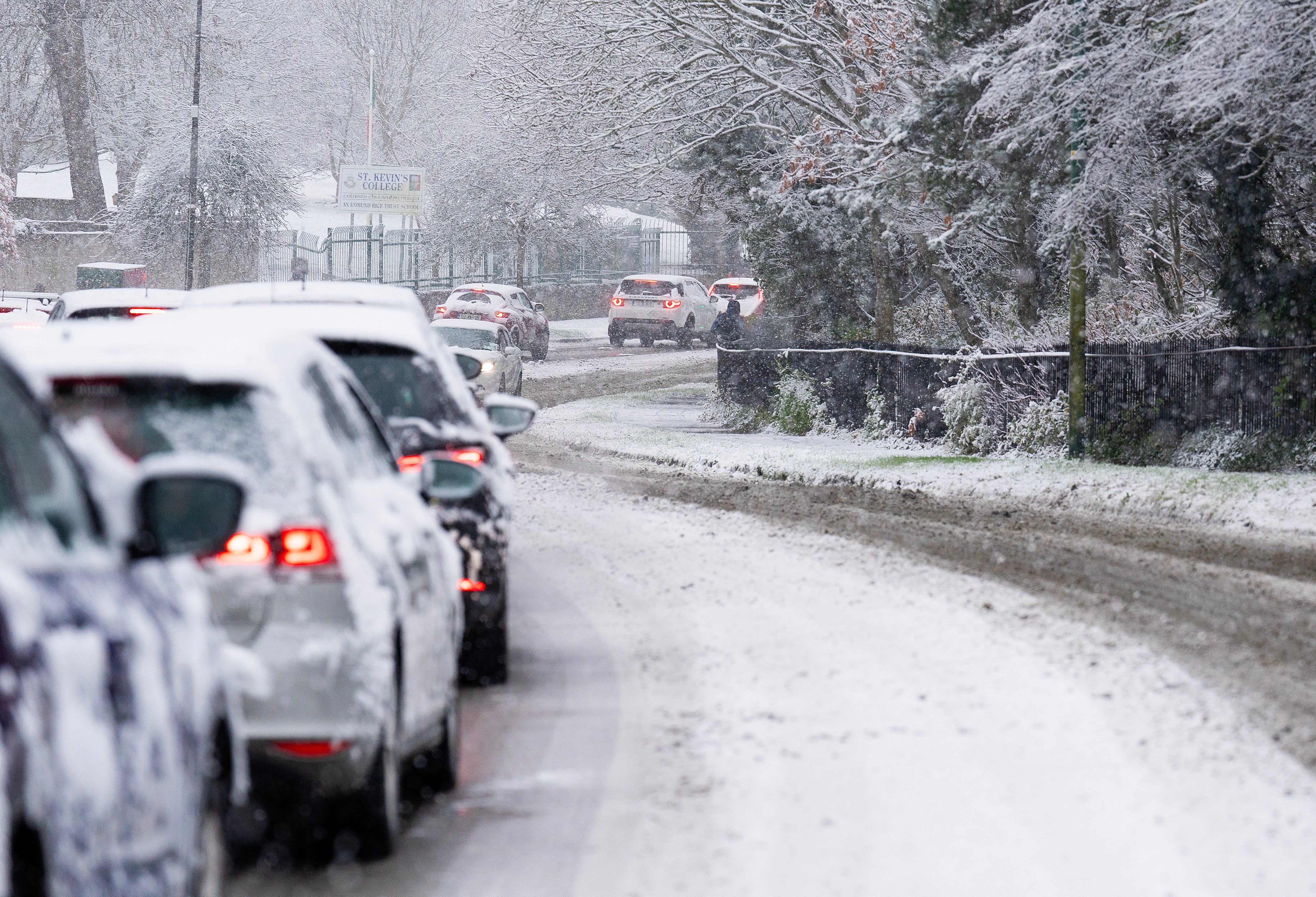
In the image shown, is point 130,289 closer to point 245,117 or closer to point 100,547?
point 100,547

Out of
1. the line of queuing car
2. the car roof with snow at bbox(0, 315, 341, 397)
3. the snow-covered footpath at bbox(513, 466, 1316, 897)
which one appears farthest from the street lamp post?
the car roof with snow at bbox(0, 315, 341, 397)

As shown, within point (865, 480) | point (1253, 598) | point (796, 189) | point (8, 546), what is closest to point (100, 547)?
point (8, 546)

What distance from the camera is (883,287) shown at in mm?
27922

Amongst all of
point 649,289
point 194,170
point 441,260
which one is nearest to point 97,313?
point 194,170

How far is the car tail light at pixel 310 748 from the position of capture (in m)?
5.17

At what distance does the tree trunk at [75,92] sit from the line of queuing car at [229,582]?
49703 mm

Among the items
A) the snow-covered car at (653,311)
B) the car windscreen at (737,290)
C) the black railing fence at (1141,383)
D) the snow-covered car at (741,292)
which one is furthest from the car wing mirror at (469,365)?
the car windscreen at (737,290)

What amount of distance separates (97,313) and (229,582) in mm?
11235

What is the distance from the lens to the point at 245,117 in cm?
5475

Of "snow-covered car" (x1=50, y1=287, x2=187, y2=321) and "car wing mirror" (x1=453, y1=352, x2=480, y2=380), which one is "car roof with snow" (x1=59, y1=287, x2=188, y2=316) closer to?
"snow-covered car" (x1=50, y1=287, x2=187, y2=321)

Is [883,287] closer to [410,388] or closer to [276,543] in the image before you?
[410,388]

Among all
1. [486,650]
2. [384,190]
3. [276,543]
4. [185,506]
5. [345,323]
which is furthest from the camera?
[384,190]

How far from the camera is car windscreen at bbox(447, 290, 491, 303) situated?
44469 millimetres

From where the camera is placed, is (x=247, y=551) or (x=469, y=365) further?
(x=469, y=365)
